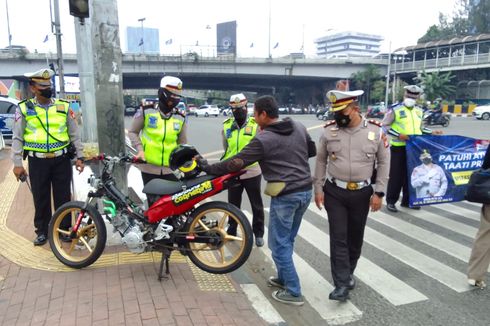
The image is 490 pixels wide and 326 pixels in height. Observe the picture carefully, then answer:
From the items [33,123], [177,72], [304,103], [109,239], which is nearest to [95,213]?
[109,239]

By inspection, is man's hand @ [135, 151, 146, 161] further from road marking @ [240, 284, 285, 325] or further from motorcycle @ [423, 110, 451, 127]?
motorcycle @ [423, 110, 451, 127]

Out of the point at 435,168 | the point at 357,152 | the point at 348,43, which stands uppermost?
the point at 348,43

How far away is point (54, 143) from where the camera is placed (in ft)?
15.1

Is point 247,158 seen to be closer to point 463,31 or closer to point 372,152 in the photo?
point 372,152

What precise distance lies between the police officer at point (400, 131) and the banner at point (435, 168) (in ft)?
0.67

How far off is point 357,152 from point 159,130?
2.01m

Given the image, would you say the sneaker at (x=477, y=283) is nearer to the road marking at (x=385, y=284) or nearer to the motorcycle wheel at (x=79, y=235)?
the road marking at (x=385, y=284)

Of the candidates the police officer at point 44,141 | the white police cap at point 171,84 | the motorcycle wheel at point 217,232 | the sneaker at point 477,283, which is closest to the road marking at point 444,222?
the sneaker at point 477,283

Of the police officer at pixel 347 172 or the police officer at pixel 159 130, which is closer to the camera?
the police officer at pixel 347 172

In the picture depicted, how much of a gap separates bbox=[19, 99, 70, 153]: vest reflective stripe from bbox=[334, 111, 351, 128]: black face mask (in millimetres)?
2924

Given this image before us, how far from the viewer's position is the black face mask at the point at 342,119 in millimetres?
A: 3670

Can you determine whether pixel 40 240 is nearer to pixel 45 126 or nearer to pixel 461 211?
pixel 45 126

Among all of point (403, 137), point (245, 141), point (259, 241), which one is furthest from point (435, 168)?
point (245, 141)

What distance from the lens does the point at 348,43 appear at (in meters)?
134
